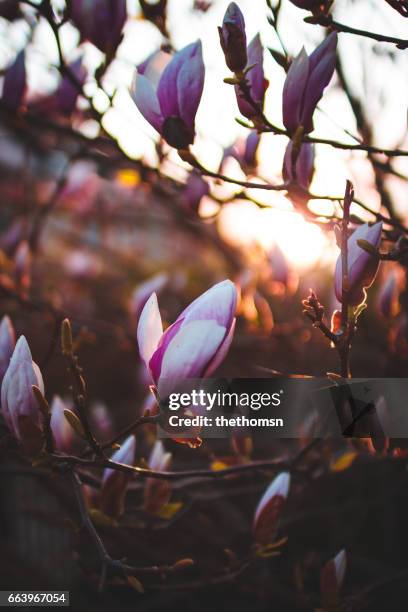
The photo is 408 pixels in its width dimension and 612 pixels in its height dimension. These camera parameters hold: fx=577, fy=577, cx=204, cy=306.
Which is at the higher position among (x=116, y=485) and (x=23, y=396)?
(x=23, y=396)

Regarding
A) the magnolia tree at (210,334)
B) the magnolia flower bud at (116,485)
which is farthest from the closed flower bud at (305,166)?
the magnolia flower bud at (116,485)

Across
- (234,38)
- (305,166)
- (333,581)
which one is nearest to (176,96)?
(234,38)

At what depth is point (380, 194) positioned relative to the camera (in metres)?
1.02

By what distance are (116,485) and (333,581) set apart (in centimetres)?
28

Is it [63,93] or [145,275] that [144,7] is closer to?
[63,93]

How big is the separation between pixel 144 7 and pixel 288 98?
13.7 inches

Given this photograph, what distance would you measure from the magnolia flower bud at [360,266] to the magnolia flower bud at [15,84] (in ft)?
1.86

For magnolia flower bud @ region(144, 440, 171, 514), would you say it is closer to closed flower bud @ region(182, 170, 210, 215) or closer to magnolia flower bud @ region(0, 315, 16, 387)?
magnolia flower bud @ region(0, 315, 16, 387)

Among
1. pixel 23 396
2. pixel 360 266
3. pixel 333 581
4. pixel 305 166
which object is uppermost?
pixel 305 166

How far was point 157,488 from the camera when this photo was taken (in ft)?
2.42

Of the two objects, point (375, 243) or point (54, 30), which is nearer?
point (375, 243)

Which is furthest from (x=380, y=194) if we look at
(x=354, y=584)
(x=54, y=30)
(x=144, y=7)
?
(x=354, y=584)

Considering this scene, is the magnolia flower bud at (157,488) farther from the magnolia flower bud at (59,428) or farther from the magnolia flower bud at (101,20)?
the magnolia flower bud at (101,20)

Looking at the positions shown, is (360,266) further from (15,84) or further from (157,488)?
(15,84)
